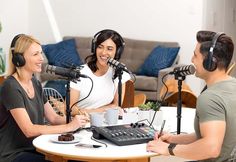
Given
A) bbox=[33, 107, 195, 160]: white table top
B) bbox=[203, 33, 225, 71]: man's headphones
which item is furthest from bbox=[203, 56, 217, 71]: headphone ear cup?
bbox=[33, 107, 195, 160]: white table top

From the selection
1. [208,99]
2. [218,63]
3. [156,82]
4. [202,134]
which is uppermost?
[218,63]

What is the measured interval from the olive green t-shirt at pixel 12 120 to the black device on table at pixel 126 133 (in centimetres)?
43

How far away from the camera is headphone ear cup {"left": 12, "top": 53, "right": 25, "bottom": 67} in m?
2.65

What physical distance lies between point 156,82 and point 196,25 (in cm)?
99

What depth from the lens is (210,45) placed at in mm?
2033

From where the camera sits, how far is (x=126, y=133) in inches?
93.4

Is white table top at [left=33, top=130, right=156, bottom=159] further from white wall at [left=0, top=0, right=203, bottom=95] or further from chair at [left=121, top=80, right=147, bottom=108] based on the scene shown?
white wall at [left=0, top=0, right=203, bottom=95]

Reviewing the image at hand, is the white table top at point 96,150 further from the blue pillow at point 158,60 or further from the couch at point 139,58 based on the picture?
the blue pillow at point 158,60

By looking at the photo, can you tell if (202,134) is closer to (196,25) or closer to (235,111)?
(235,111)

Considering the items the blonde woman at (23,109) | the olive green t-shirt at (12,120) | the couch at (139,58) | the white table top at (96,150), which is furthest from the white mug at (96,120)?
the couch at (139,58)

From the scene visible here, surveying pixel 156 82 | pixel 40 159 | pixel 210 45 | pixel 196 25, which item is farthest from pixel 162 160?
pixel 196 25

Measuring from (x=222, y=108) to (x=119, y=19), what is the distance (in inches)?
194

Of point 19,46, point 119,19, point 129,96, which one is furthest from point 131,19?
point 19,46

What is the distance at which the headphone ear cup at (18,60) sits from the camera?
2.65 metres
